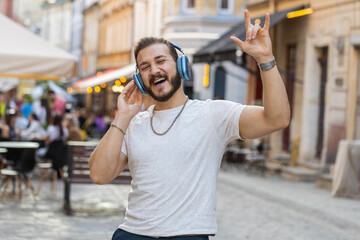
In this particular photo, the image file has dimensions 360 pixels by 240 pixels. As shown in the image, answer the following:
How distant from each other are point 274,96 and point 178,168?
551 millimetres

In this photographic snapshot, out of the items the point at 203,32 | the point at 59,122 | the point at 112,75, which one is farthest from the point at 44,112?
the point at 203,32

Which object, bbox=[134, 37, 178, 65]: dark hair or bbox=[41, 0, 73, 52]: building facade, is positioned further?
bbox=[41, 0, 73, 52]: building facade

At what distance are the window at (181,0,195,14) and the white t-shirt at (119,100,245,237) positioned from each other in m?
28.5

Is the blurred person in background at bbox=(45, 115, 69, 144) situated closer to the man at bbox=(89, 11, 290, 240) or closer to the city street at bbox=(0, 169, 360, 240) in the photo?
the city street at bbox=(0, 169, 360, 240)

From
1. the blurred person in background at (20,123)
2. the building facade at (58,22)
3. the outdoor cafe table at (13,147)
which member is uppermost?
the building facade at (58,22)

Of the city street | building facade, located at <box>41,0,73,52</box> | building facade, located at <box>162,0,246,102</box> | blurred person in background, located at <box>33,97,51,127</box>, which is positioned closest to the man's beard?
the city street

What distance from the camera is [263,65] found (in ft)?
11.8

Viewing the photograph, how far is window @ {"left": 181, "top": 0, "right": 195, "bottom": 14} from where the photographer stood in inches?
1259

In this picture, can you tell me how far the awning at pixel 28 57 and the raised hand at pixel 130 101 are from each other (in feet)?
20.3

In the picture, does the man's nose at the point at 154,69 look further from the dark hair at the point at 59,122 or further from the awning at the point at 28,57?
the dark hair at the point at 59,122

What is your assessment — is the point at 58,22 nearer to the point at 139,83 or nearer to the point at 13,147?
the point at 13,147

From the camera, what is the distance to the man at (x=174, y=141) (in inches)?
142

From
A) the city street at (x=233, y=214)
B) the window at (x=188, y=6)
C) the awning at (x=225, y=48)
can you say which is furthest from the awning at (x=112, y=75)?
the city street at (x=233, y=214)

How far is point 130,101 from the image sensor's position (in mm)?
3998
